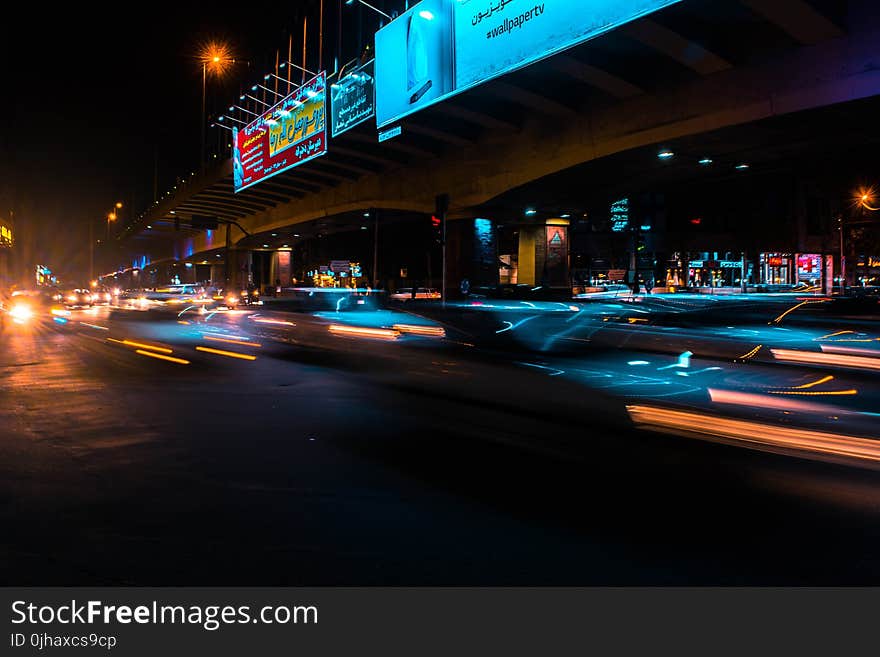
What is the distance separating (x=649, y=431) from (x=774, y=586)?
13.2 feet

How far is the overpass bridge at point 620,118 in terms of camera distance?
42.5 feet

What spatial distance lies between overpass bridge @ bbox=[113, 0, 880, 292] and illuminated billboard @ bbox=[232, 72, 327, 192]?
1.01 m

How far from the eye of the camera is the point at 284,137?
31.9 m

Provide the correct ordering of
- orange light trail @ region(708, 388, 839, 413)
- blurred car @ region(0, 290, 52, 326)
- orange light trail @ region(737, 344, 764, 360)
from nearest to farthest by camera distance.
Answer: orange light trail @ region(708, 388, 839, 413)
orange light trail @ region(737, 344, 764, 360)
blurred car @ region(0, 290, 52, 326)

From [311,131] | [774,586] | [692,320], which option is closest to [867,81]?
[692,320]

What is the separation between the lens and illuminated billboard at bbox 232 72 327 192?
28.5 meters

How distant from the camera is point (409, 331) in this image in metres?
22.5

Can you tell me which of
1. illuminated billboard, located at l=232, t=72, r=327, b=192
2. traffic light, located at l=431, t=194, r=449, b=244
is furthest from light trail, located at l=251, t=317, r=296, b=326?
traffic light, located at l=431, t=194, r=449, b=244

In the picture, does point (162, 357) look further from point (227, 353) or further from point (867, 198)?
point (867, 198)

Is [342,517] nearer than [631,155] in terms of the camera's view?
Yes

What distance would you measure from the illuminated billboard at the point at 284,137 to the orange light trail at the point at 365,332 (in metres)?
8.58

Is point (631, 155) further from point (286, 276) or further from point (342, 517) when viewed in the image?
point (286, 276)

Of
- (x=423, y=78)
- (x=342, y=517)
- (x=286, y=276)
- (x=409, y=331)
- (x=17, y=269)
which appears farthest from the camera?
(x=17, y=269)

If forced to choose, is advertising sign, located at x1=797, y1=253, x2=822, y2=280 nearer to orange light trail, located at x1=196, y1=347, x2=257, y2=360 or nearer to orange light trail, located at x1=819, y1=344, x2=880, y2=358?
orange light trail, located at x1=819, y1=344, x2=880, y2=358
